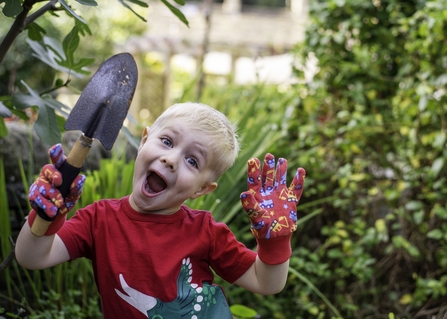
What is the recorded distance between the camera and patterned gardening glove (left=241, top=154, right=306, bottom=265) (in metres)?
1.37

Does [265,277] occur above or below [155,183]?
below

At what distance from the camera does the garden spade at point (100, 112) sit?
3.93 feet

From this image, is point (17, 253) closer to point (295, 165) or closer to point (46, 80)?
point (295, 165)

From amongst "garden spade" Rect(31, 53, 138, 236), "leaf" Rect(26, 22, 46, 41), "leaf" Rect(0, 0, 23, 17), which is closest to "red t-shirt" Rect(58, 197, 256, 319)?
"garden spade" Rect(31, 53, 138, 236)

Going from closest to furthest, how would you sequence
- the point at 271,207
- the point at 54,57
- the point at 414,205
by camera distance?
the point at 271,207 → the point at 54,57 → the point at 414,205

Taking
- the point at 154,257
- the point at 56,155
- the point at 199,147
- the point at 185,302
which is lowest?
the point at 185,302

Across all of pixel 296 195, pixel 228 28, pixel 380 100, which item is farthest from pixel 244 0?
pixel 296 195

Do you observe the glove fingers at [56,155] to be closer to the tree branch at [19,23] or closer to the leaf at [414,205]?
the tree branch at [19,23]

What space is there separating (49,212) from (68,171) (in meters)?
0.09

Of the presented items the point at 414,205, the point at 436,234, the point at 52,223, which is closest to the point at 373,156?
the point at 414,205

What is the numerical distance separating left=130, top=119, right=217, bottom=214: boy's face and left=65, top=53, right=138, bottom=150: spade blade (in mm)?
133

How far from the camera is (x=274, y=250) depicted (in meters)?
1.41

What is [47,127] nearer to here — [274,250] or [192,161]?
[192,161]

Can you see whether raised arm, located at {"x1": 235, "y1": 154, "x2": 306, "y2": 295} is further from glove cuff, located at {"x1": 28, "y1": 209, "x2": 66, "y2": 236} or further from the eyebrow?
glove cuff, located at {"x1": 28, "y1": 209, "x2": 66, "y2": 236}
